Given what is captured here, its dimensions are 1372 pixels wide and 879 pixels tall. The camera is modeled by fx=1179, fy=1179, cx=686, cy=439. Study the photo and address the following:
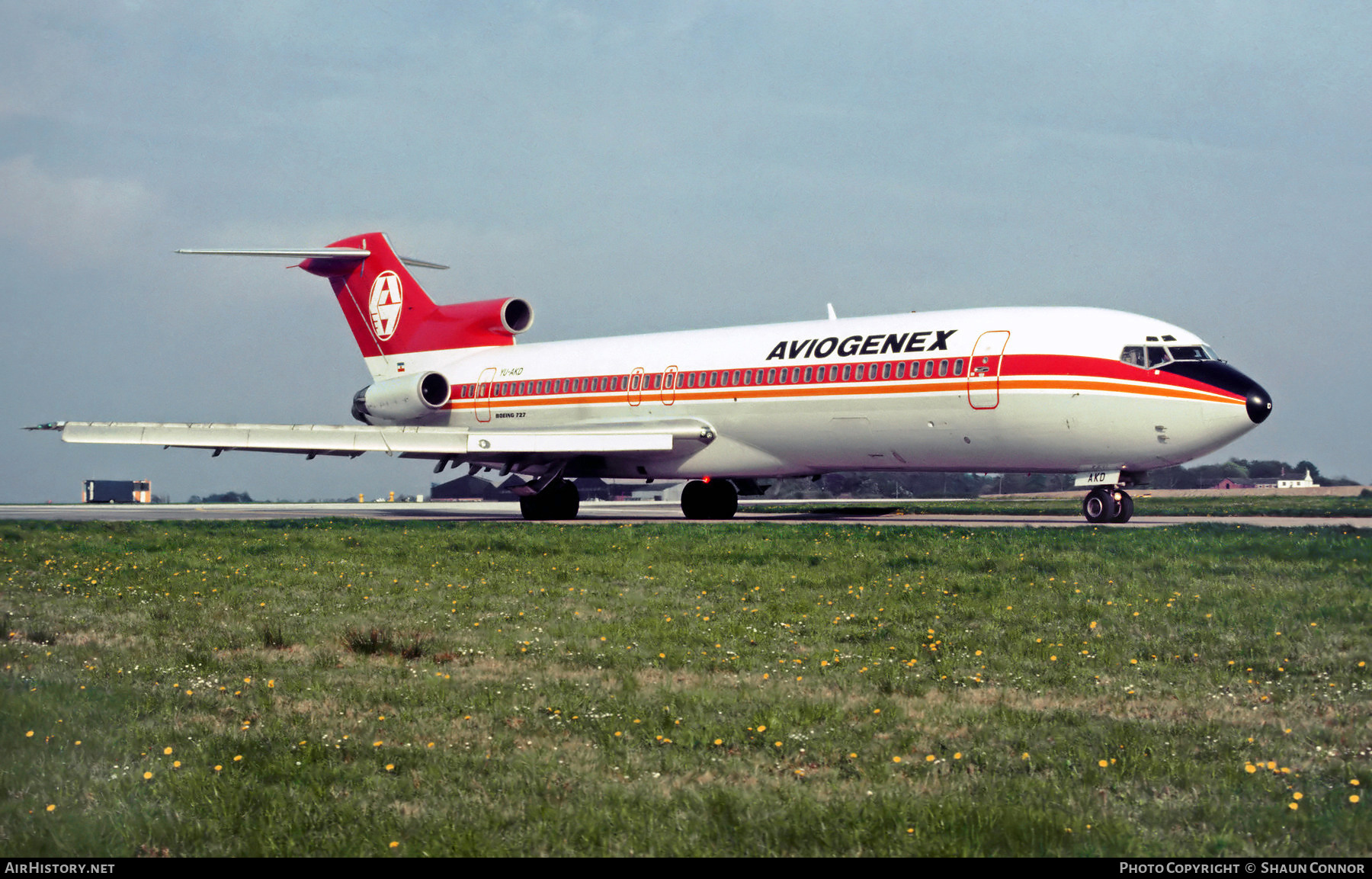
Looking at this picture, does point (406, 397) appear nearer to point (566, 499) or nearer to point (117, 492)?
point (566, 499)

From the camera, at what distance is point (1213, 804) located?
215 inches

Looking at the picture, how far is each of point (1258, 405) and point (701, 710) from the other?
19.0m

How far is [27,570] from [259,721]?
35.2 feet

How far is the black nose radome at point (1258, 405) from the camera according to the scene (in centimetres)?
2278

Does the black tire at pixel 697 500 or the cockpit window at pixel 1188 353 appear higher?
the cockpit window at pixel 1188 353

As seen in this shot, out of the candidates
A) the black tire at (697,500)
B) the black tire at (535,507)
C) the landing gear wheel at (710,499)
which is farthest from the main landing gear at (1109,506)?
the black tire at (535,507)

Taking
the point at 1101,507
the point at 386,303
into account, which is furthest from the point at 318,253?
the point at 1101,507

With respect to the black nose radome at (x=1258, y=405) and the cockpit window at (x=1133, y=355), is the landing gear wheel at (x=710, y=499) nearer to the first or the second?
the cockpit window at (x=1133, y=355)

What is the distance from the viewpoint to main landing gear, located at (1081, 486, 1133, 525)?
2439 cm

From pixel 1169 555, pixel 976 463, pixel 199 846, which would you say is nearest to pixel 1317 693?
pixel 199 846

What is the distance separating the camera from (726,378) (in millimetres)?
29469

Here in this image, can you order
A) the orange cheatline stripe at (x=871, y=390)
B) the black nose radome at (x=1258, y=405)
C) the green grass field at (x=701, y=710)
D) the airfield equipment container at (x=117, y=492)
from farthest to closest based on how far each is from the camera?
the airfield equipment container at (x=117, y=492) → the orange cheatline stripe at (x=871, y=390) → the black nose radome at (x=1258, y=405) → the green grass field at (x=701, y=710)

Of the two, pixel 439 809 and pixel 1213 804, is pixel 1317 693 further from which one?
pixel 439 809

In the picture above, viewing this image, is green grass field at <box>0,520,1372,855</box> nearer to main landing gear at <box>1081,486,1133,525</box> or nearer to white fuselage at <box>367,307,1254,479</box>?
white fuselage at <box>367,307,1254,479</box>
